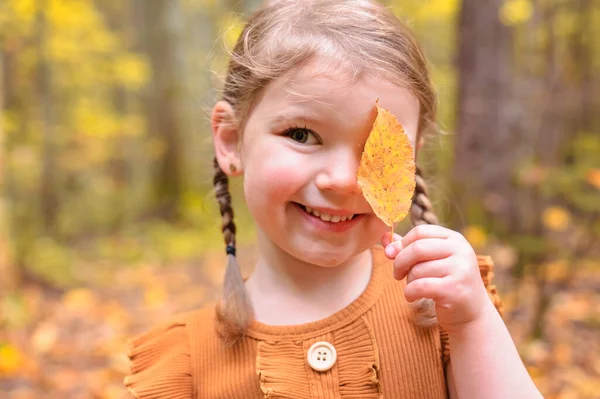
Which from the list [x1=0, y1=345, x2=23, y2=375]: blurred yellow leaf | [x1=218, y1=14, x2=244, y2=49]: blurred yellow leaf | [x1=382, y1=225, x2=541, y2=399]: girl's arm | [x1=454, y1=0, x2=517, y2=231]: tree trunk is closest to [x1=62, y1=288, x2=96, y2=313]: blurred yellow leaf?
[x1=0, y1=345, x2=23, y2=375]: blurred yellow leaf

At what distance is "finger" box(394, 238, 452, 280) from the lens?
3.94 feet

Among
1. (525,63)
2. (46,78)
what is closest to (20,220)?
(46,78)

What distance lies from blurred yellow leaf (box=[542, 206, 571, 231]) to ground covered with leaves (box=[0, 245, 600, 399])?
37 centimetres

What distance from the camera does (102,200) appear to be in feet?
38.8

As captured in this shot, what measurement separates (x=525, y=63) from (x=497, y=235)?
3846 millimetres

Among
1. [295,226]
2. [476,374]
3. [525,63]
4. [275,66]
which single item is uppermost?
[525,63]

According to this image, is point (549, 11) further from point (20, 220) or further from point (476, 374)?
point (20, 220)

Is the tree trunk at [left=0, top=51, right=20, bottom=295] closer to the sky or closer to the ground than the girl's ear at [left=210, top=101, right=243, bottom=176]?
closer to the sky

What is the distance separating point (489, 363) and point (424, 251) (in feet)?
0.89

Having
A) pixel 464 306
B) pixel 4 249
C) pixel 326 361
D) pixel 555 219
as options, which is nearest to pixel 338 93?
pixel 464 306

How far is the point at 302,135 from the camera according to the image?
1.36m

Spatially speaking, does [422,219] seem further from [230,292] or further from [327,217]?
[230,292]

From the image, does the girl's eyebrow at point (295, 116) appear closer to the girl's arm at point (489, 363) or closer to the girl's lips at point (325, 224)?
the girl's lips at point (325, 224)

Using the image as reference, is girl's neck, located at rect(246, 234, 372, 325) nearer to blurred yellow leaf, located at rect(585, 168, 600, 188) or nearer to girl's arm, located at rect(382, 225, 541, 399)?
girl's arm, located at rect(382, 225, 541, 399)
